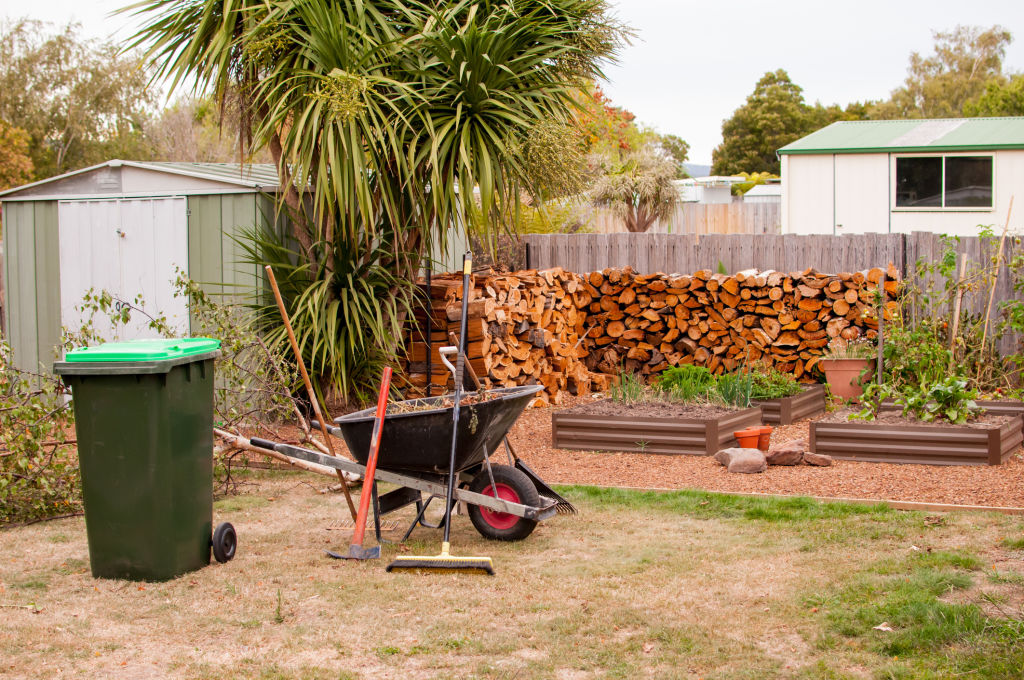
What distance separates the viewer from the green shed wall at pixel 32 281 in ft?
31.3

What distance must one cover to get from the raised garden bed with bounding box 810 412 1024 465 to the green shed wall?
7065mm

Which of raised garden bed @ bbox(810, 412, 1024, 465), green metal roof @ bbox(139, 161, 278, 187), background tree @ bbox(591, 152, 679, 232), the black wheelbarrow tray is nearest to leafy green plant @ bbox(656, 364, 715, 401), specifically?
raised garden bed @ bbox(810, 412, 1024, 465)

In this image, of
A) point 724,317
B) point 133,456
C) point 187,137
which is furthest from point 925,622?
point 187,137

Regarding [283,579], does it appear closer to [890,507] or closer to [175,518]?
[175,518]

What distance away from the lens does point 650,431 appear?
757cm

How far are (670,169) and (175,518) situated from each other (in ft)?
61.1

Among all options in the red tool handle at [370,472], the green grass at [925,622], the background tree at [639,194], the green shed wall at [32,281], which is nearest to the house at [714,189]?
the background tree at [639,194]

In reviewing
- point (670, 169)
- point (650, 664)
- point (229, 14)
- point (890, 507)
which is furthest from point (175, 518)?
point (670, 169)

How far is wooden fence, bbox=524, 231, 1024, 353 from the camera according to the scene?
982 cm

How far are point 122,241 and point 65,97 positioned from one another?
26.9 m

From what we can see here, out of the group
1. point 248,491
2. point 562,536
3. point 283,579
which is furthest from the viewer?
point 248,491

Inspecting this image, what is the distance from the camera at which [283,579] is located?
450 centimetres

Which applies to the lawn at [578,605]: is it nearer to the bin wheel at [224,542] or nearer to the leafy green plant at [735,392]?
the bin wheel at [224,542]

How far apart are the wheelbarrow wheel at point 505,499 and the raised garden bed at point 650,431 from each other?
261 cm
